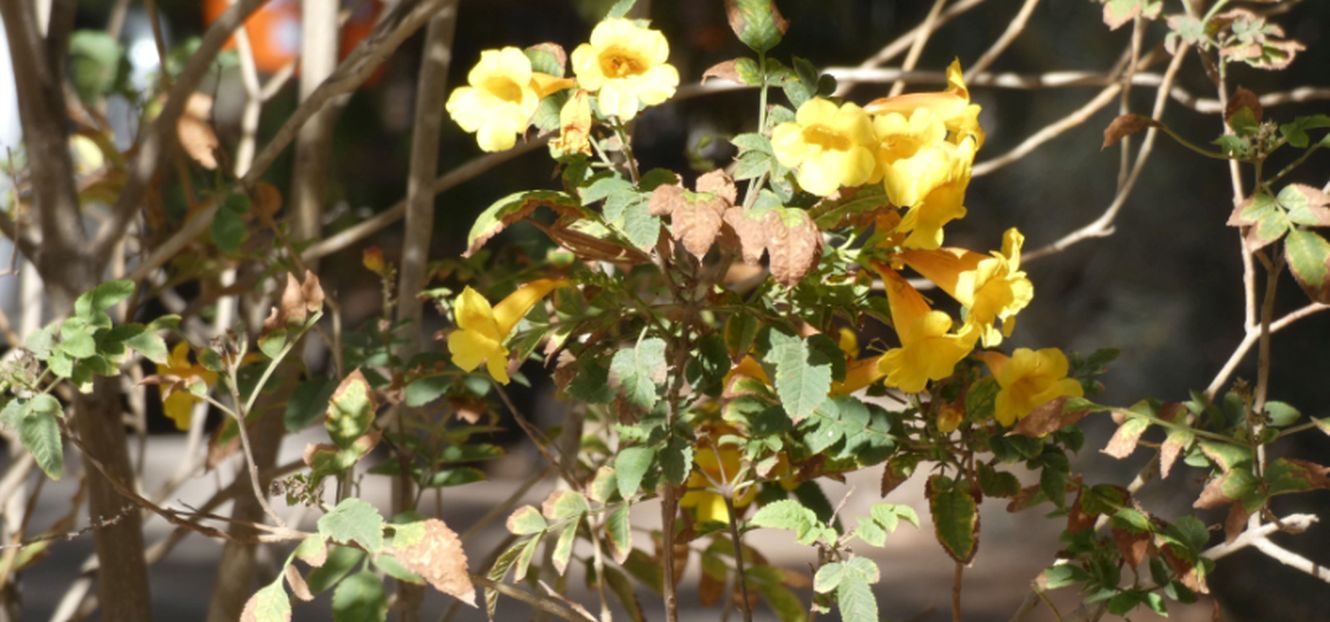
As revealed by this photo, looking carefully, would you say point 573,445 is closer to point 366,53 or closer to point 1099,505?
point 366,53

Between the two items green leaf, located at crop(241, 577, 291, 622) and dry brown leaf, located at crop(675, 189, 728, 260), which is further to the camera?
green leaf, located at crop(241, 577, 291, 622)

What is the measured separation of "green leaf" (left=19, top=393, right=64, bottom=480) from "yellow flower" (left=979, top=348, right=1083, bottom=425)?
1.80ft

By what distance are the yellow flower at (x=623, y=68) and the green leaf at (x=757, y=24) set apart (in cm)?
5

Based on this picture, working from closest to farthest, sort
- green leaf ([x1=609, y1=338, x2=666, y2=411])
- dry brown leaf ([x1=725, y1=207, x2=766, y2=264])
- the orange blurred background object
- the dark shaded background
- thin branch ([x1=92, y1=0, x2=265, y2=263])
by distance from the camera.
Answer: dry brown leaf ([x1=725, y1=207, x2=766, y2=264]) < green leaf ([x1=609, y1=338, x2=666, y2=411]) < thin branch ([x1=92, y1=0, x2=265, y2=263]) < the dark shaded background < the orange blurred background object

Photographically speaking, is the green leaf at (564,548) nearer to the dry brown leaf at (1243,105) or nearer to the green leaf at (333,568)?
the green leaf at (333,568)

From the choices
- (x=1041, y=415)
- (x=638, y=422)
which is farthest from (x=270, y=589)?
(x=1041, y=415)

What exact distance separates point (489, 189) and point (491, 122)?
7.09 feet

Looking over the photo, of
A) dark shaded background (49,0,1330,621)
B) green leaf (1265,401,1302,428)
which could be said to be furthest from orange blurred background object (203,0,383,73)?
green leaf (1265,401,1302,428)

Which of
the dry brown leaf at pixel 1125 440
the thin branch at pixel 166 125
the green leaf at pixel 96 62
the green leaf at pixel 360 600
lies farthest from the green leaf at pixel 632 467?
Answer: the green leaf at pixel 96 62

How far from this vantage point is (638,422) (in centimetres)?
84

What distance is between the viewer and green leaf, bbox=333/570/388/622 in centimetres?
80

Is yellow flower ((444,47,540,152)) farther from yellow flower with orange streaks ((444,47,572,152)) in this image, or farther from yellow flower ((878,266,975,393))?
yellow flower ((878,266,975,393))

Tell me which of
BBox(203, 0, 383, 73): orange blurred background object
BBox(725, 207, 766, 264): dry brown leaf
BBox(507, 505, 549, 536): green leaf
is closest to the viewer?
BBox(725, 207, 766, 264): dry brown leaf

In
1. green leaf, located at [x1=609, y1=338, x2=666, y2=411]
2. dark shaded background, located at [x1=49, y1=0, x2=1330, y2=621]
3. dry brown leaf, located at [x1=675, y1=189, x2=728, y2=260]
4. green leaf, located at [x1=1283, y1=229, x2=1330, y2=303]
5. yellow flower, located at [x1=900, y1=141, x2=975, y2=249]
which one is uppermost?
dry brown leaf, located at [x1=675, y1=189, x2=728, y2=260]
